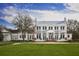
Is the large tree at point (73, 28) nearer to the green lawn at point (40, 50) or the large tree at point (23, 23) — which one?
the green lawn at point (40, 50)

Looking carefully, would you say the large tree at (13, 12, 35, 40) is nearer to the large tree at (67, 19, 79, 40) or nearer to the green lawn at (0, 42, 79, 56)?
the green lawn at (0, 42, 79, 56)

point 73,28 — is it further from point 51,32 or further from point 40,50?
point 40,50

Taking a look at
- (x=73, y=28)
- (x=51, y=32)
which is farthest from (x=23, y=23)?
(x=73, y=28)

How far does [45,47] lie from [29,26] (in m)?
0.33

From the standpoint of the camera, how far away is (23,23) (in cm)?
418

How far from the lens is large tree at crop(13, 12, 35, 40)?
13.6ft

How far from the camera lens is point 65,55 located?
13.5ft

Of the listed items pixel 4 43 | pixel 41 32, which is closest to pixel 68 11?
pixel 41 32

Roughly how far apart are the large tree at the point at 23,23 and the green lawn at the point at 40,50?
163 millimetres

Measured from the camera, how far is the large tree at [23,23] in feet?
13.6

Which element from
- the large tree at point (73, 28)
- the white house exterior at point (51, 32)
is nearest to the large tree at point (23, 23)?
the white house exterior at point (51, 32)

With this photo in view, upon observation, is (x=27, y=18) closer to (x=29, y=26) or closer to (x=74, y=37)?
(x=29, y=26)

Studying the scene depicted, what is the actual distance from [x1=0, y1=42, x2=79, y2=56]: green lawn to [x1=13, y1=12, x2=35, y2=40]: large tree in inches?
6.4

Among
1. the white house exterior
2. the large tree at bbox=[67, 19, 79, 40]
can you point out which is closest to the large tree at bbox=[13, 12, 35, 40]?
the white house exterior
